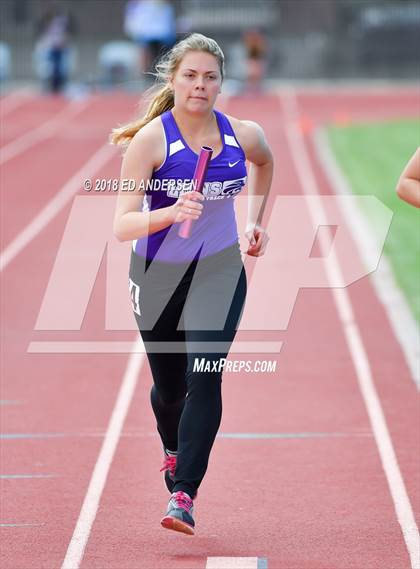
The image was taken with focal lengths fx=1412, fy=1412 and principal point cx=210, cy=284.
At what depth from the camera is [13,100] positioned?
32625 mm

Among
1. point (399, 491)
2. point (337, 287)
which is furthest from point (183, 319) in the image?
point (337, 287)

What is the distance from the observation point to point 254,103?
31438mm

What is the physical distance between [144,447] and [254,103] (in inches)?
961

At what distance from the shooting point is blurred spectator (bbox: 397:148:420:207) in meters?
5.49

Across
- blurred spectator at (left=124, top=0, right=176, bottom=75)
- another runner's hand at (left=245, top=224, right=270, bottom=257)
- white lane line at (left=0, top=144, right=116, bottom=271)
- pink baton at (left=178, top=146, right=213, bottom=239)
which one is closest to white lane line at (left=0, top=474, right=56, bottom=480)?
another runner's hand at (left=245, top=224, right=270, bottom=257)

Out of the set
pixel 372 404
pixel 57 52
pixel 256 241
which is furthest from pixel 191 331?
pixel 57 52

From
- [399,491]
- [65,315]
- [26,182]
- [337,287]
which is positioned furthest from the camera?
[26,182]

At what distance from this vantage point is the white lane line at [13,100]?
30406 millimetres

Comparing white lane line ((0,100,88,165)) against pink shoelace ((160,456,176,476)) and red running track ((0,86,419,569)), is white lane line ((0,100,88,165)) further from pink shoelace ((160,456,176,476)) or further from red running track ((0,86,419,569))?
pink shoelace ((160,456,176,476))

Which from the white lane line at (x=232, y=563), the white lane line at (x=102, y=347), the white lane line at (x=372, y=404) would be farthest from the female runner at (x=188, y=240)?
the white lane line at (x=102, y=347)

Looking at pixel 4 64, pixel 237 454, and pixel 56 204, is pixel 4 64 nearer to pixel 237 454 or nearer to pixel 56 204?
pixel 56 204

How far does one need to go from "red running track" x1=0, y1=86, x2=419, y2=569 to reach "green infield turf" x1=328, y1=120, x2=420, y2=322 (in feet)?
4.21

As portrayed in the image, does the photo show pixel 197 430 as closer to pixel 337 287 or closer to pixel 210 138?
pixel 210 138

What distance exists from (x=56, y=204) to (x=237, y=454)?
34.6 ft
